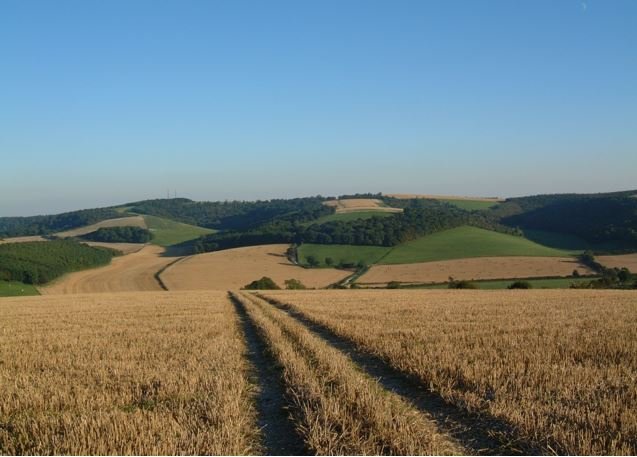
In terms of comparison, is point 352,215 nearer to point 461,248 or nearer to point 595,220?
point 461,248

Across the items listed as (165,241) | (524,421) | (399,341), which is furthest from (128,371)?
(165,241)

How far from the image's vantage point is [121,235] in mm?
181125

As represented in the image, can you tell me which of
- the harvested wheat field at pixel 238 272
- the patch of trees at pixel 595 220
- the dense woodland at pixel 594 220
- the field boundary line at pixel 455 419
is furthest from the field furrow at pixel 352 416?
the dense woodland at pixel 594 220

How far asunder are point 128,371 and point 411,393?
20.6 feet

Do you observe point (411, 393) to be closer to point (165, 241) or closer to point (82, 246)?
point (82, 246)

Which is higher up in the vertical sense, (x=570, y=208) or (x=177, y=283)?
(x=570, y=208)

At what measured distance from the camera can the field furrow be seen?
6.63 m

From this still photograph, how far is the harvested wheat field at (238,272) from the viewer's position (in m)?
94.6

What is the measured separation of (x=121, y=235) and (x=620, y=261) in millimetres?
151004

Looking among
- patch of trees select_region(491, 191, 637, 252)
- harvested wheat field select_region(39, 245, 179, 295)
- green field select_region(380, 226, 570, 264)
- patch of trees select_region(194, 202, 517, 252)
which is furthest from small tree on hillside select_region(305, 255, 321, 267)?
patch of trees select_region(491, 191, 637, 252)

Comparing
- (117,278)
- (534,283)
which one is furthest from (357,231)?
(534,283)

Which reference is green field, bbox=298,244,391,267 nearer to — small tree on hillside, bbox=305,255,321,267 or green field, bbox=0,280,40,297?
small tree on hillside, bbox=305,255,321,267

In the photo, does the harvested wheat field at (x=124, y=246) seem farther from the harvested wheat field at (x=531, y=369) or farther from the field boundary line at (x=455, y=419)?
the field boundary line at (x=455, y=419)

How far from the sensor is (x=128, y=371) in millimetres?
11609
